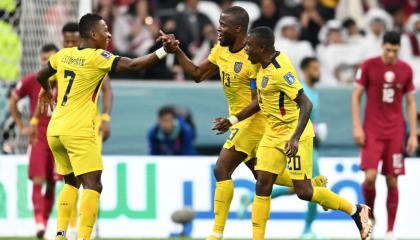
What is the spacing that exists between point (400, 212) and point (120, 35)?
6.20 metres

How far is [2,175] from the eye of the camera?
1805 cm

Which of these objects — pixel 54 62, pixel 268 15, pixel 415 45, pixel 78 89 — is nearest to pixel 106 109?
pixel 54 62

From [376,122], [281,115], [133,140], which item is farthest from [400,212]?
[281,115]

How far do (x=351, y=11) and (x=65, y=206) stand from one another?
1113 centimetres

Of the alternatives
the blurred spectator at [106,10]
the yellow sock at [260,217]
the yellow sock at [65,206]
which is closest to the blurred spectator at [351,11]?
the blurred spectator at [106,10]

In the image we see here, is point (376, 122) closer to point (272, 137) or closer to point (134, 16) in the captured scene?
point (272, 137)

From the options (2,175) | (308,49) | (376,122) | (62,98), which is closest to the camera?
(62,98)

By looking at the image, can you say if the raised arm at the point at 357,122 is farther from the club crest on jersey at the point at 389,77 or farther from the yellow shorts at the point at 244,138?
the yellow shorts at the point at 244,138

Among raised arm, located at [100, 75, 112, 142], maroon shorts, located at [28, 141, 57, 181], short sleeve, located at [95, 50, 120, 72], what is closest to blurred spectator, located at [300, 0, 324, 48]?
maroon shorts, located at [28, 141, 57, 181]

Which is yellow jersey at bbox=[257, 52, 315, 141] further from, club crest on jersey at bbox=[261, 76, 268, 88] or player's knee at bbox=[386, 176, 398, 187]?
player's knee at bbox=[386, 176, 398, 187]

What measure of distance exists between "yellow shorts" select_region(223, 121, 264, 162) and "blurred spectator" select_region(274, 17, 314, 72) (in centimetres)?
760

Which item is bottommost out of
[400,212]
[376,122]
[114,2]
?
[400,212]

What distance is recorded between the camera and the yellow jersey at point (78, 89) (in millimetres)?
13031

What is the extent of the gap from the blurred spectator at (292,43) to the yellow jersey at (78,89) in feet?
28.1
